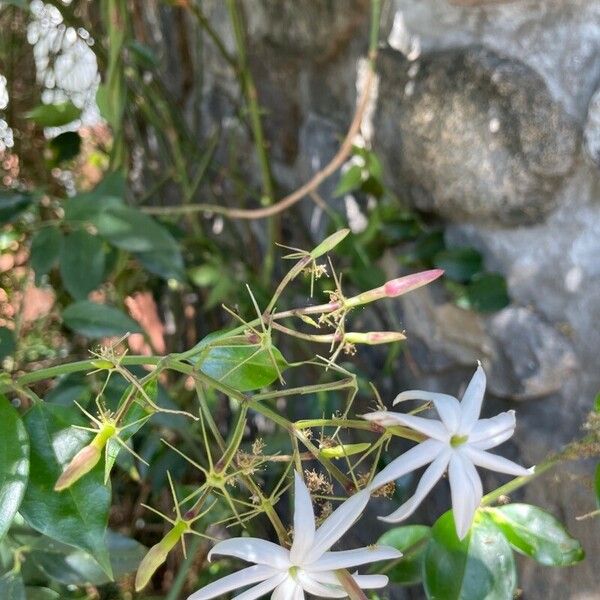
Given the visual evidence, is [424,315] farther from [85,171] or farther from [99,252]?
[85,171]

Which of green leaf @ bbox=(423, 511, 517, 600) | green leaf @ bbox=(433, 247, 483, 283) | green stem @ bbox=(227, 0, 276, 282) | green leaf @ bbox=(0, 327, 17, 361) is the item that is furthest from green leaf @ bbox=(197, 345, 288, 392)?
green stem @ bbox=(227, 0, 276, 282)

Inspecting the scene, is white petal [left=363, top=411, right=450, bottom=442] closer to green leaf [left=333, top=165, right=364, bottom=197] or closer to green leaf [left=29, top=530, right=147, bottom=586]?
green leaf [left=29, top=530, right=147, bottom=586]

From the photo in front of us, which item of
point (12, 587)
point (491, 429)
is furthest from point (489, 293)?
point (12, 587)

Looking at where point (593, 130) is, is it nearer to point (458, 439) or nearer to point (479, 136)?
point (479, 136)

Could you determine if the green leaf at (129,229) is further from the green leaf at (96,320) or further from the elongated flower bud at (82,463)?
the elongated flower bud at (82,463)

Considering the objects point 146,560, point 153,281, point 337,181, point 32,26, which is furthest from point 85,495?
point 32,26
